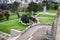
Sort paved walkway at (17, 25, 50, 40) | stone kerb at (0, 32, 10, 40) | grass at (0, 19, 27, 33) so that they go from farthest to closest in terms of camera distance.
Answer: grass at (0, 19, 27, 33) < stone kerb at (0, 32, 10, 40) < paved walkway at (17, 25, 50, 40)

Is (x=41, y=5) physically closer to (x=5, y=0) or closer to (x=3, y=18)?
(x=5, y=0)

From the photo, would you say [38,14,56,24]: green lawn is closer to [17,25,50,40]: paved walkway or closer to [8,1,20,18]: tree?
[17,25,50,40]: paved walkway

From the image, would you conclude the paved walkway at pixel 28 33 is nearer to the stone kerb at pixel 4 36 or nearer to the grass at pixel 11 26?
the grass at pixel 11 26

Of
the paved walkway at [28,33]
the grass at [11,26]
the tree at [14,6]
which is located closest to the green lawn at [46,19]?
the paved walkway at [28,33]

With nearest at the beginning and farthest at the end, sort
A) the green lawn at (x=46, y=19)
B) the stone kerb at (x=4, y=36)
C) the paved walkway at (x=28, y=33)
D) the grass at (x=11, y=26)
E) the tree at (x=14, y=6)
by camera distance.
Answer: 1. the paved walkway at (x=28, y=33)
2. the stone kerb at (x=4, y=36)
3. the grass at (x=11, y=26)
4. the green lawn at (x=46, y=19)
5. the tree at (x=14, y=6)

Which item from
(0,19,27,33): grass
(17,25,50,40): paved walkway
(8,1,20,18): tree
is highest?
(8,1,20,18): tree

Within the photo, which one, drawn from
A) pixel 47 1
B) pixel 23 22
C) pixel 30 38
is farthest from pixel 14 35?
pixel 47 1

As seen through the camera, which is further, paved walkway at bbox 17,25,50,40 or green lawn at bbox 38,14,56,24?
green lawn at bbox 38,14,56,24

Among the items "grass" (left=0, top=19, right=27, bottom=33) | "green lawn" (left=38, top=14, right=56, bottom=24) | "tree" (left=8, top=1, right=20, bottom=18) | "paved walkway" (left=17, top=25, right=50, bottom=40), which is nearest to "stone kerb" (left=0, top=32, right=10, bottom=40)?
"grass" (left=0, top=19, right=27, bottom=33)

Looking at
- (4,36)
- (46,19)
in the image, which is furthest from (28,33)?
(46,19)

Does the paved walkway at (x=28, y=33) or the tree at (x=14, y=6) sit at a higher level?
the tree at (x=14, y=6)

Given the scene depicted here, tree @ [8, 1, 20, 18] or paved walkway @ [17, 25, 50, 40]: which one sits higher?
tree @ [8, 1, 20, 18]

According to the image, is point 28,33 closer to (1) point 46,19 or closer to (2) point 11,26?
(2) point 11,26

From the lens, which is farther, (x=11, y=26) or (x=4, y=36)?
(x=11, y=26)
